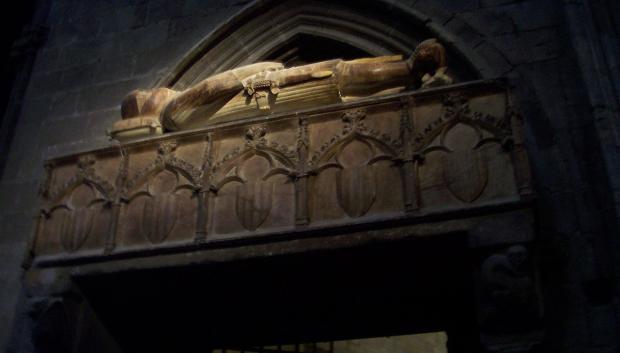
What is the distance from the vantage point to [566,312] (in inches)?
156

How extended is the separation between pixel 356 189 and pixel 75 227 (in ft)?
5.89

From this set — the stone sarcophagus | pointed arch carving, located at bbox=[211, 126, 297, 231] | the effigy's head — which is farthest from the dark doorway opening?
the effigy's head

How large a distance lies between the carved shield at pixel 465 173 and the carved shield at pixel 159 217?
63.0 inches

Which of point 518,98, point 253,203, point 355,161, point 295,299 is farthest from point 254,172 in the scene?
point 518,98

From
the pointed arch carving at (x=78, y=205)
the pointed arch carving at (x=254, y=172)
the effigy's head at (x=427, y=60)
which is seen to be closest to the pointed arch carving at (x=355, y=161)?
the pointed arch carving at (x=254, y=172)

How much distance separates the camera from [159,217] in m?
4.24

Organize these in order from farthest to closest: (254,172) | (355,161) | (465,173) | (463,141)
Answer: (254,172) < (355,161) < (463,141) < (465,173)

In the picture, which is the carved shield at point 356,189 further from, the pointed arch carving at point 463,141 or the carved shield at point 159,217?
the carved shield at point 159,217

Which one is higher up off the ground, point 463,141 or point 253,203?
point 463,141

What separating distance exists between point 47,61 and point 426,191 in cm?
448

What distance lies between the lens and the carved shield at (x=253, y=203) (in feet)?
13.2

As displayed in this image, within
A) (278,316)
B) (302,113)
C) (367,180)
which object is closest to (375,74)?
(302,113)

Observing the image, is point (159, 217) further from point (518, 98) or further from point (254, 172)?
point (518, 98)

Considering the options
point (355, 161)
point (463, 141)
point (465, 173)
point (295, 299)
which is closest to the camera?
point (465, 173)
